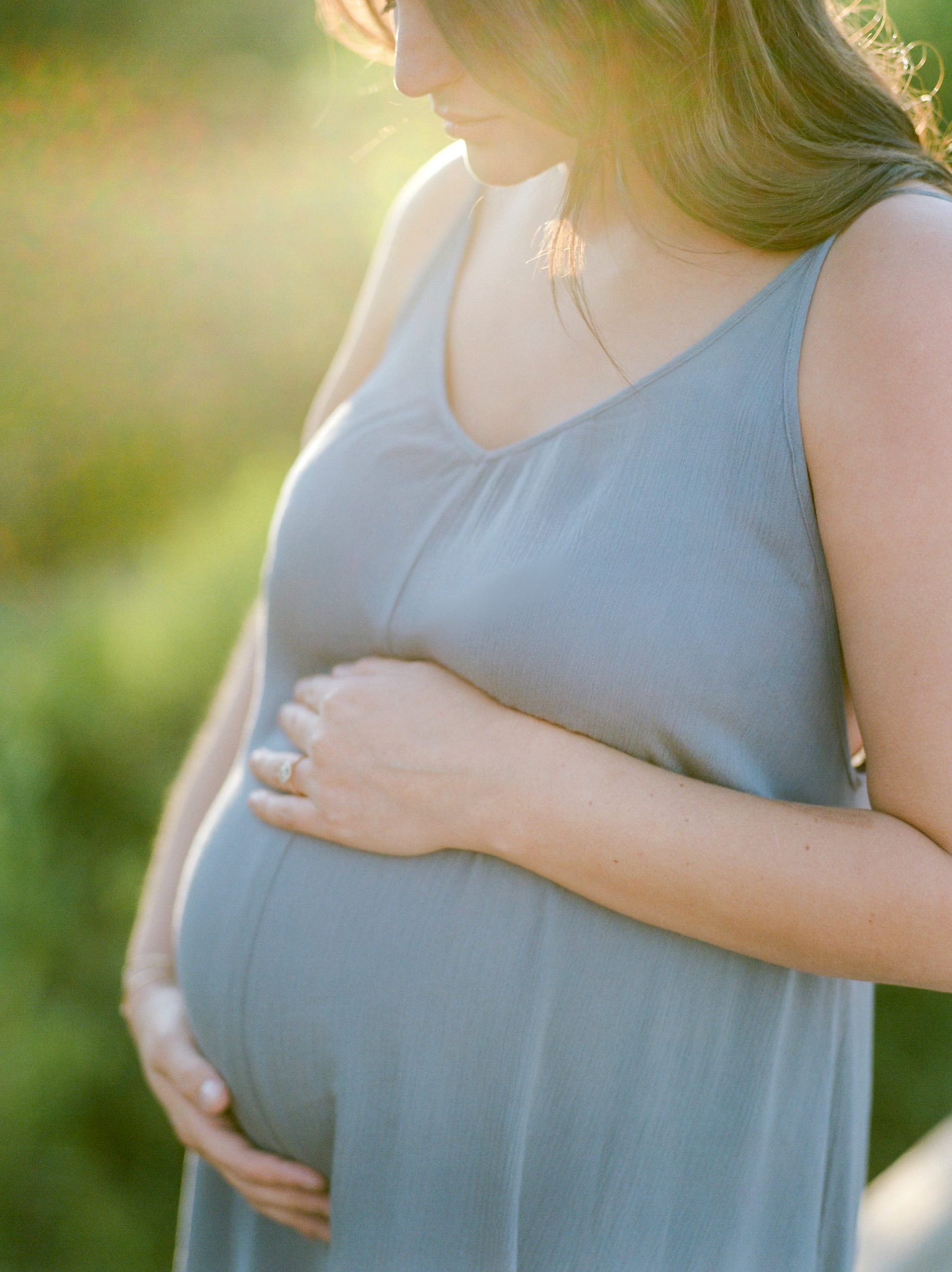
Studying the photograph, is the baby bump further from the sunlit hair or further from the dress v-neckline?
the sunlit hair

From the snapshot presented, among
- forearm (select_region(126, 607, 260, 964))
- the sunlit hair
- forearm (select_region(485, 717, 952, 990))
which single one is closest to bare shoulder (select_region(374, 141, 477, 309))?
the sunlit hair

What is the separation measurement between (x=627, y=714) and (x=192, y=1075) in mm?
697

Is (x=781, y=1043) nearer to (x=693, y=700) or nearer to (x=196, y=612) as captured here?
(x=693, y=700)

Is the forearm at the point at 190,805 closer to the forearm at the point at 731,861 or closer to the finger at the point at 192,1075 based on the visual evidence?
the finger at the point at 192,1075

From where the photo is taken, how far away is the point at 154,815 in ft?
8.55

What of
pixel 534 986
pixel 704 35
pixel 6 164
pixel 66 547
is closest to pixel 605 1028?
pixel 534 986

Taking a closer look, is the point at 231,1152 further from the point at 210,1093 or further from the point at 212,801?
the point at 212,801

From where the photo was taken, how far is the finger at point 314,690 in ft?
4.10

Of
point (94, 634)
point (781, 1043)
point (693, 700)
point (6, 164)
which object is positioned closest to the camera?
point (693, 700)

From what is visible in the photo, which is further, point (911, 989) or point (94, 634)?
point (911, 989)

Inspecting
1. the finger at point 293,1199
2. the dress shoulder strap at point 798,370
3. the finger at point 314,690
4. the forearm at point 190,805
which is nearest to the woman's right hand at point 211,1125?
the finger at point 293,1199

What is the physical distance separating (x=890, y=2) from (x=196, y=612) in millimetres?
2480

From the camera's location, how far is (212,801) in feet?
5.25

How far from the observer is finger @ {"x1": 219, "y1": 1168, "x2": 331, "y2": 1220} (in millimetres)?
1206
